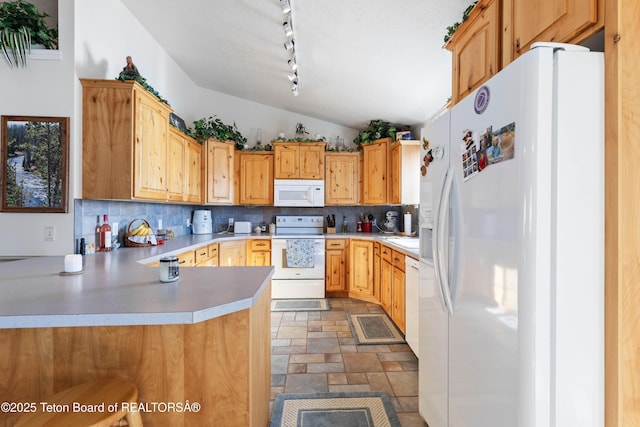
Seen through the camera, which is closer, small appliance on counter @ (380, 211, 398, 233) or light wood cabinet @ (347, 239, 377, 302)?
light wood cabinet @ (347, 239, 377, 302)

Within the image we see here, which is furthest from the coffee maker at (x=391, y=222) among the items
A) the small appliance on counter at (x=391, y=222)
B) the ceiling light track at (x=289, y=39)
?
the ceiling light track at (x=289, y=39)

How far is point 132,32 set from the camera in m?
2.87

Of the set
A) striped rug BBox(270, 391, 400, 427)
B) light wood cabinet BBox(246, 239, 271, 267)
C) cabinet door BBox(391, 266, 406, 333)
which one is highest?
light wood cabinet BBox(246, 239, 271, 267)

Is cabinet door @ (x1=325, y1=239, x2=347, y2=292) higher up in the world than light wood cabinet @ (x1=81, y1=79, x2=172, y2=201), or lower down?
lower down

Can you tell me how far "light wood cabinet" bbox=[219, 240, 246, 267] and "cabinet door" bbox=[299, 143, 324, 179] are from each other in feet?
4.38

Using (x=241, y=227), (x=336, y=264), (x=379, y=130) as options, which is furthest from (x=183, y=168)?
(x=379, y=130)

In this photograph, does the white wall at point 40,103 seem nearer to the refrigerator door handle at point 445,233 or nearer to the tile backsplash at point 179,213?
the tile backsplash at point 179,213

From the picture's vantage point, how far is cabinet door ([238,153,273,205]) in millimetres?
4387

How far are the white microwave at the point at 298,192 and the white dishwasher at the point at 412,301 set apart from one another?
6.50ft

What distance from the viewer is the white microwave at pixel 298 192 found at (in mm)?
4320

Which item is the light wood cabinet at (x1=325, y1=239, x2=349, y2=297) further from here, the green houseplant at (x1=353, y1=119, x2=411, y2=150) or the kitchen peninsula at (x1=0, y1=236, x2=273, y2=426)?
the kitchen peninsula at (x1=0, y1=236, x2=273, y2=426)

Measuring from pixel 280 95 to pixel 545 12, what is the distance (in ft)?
11.5

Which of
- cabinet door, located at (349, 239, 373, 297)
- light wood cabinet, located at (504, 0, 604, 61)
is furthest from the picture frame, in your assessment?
cabinet door, located at (349, 239, 373, 297)

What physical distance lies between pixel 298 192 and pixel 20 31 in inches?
120
